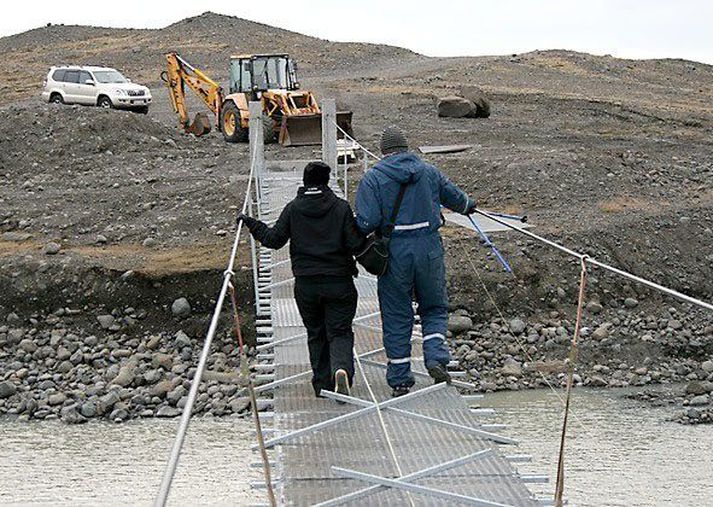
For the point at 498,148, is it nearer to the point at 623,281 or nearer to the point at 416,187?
the point at 623,281

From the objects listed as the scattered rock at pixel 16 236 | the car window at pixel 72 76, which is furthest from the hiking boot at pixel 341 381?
the car window at pixel 72 76

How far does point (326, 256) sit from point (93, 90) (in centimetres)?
2012

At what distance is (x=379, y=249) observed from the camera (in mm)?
6223

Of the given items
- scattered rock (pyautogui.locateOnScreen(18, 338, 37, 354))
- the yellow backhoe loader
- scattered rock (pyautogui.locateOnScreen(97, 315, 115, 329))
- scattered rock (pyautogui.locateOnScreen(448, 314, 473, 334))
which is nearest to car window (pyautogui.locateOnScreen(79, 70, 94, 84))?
the yellow backhoe loader

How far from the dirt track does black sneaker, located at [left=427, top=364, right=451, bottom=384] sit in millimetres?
6159

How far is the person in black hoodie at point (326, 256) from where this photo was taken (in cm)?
630

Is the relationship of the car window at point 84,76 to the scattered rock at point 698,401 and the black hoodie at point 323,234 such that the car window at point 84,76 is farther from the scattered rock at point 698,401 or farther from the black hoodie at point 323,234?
the black hoodie at point 323,234

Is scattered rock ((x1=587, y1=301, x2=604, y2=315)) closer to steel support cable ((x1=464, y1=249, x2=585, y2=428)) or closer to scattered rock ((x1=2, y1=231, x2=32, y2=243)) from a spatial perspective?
steel support cable ((x1=464, y1=249, x2=585, y2=428))

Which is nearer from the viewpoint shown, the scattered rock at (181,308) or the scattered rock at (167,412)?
the scattered rock at (167,412)

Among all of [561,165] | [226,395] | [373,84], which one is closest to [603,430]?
[226,395]

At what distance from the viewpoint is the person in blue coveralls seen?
20.8 ft

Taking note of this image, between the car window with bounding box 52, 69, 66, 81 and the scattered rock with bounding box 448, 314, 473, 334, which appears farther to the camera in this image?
the car window with bounding box 52, 69, 66, 81

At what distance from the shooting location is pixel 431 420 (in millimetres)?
5906

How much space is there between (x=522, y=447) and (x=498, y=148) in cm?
1020
